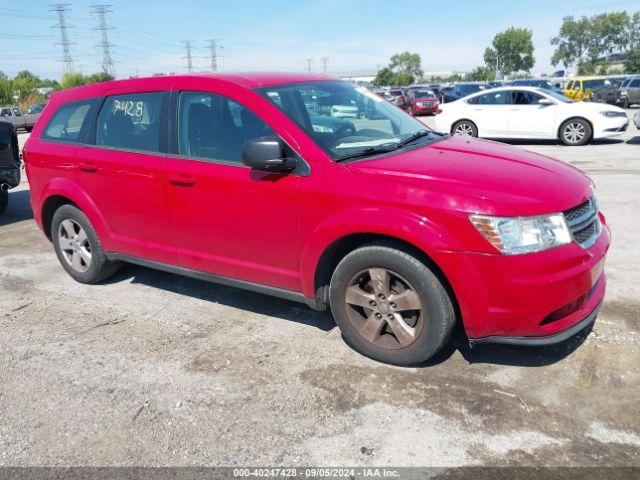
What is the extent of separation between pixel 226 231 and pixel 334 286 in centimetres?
91

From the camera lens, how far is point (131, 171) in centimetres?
431

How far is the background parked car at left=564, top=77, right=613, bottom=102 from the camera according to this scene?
2873 centimetres

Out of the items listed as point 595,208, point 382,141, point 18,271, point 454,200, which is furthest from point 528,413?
point 18,271

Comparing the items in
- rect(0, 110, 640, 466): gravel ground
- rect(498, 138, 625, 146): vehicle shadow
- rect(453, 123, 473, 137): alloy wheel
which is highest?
rect(453, 123, 473, 137): alloy wheel

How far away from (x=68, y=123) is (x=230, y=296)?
7.01 ft

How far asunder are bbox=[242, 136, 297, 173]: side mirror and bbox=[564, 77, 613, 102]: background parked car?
2924 centimetres

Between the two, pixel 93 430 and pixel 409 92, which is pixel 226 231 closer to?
pixel 93 430

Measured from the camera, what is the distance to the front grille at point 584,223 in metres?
3.12

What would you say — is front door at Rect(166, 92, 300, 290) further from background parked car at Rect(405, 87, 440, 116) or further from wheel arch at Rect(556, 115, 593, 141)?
background parked car at Rect(405, 87, 440, 116)

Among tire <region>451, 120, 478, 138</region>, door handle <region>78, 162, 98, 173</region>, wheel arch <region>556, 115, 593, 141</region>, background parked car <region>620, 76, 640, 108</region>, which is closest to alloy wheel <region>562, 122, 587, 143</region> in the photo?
wheel arch <region>556, 115, 593, 141</region>

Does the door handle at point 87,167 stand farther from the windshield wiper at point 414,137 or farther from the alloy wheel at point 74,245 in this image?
the windshield wiper at point 414,137

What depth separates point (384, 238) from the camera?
10.9ft

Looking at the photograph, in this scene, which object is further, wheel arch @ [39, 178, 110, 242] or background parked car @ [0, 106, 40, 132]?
background parked car @ [0, 106, 40, 132]

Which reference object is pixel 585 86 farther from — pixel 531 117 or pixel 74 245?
pixel 74 245
